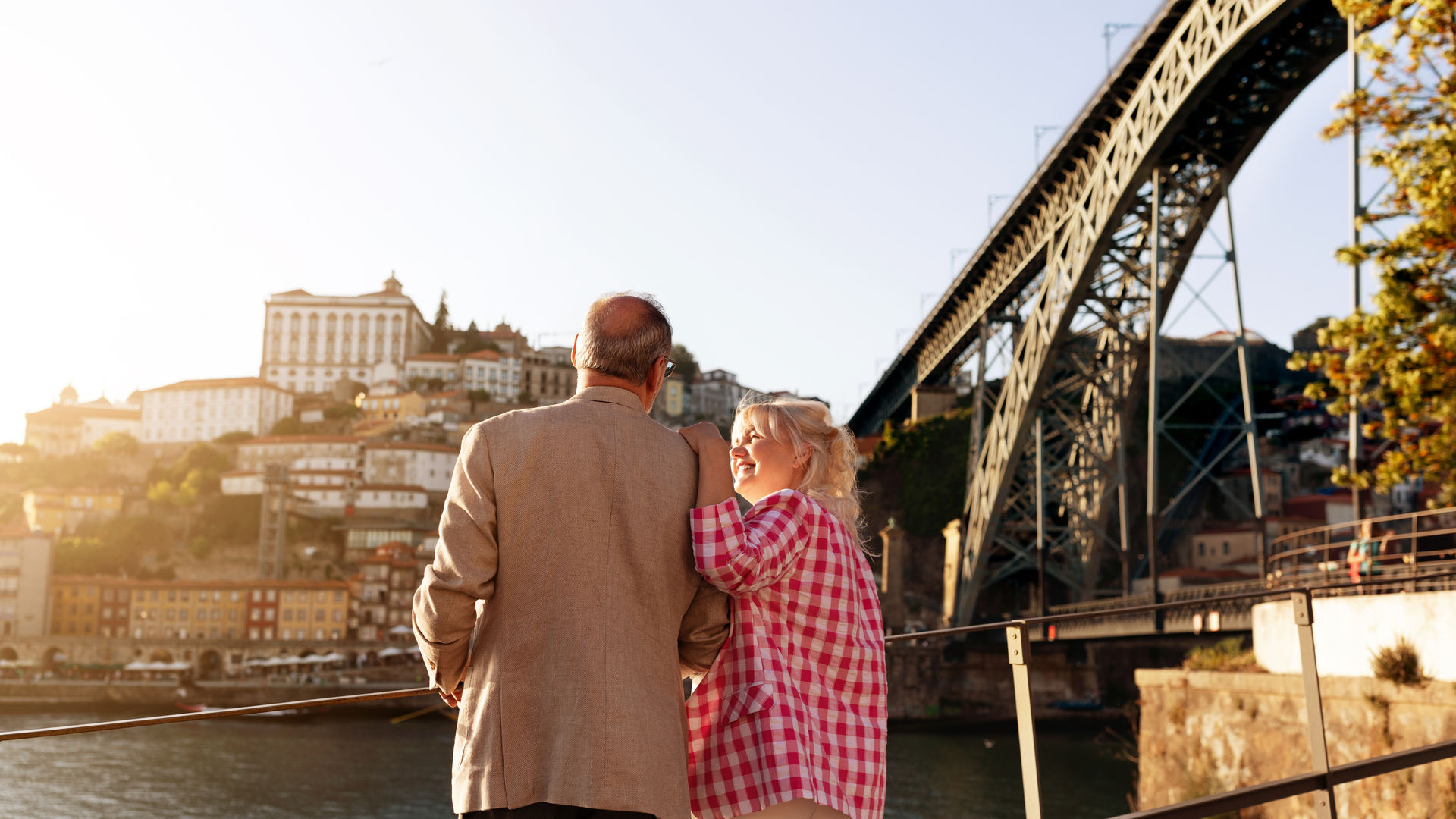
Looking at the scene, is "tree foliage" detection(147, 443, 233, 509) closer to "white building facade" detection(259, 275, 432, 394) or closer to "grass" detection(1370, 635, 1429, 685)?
"white building facade" detection(259, 275, 432, 394)

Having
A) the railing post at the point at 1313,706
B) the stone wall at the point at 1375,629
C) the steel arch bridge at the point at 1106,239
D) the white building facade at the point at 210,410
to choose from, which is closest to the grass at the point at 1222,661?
the stone wall at the point at 1375,629

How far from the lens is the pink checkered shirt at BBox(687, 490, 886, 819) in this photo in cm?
190

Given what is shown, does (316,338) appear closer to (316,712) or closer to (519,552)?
(316,712)

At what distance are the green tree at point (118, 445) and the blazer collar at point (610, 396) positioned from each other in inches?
3646

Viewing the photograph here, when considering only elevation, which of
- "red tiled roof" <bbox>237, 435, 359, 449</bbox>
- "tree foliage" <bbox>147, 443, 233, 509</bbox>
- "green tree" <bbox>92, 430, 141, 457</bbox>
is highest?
"green tree" <bbox>92, 430, 141, 457</bbox>

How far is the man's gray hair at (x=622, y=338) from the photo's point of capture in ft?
6.70

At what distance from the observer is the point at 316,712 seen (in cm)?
4697

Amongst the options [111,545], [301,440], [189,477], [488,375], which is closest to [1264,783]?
[111,545]

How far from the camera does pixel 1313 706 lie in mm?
2477

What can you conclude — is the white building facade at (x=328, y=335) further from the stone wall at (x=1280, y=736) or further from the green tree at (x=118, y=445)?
the stone wall at (x=1280, y=736)

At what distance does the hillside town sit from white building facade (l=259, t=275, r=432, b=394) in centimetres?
13

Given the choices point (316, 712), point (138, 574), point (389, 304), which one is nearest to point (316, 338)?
point (389, 304)

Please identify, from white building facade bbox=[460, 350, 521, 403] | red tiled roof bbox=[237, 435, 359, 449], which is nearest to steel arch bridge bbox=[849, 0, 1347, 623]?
red tiled roof bbox=[237, 435, 359, 449]

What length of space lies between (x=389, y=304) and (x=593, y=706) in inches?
3740
